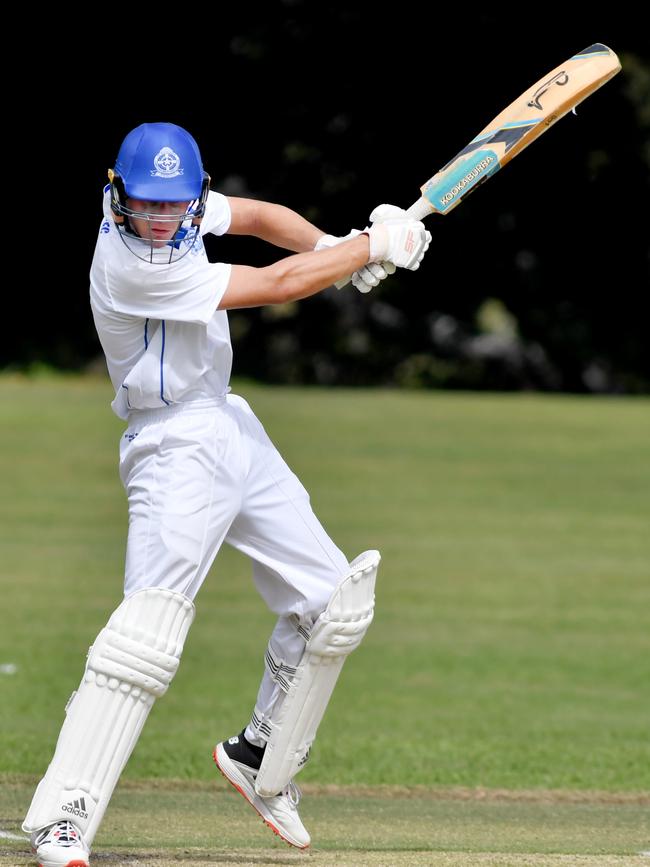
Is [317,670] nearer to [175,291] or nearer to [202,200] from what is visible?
[175,291]

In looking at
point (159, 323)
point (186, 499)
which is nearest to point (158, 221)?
point (159, 323)

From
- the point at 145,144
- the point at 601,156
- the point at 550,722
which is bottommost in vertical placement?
the point at 550,722

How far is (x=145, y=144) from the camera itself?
3.67 m

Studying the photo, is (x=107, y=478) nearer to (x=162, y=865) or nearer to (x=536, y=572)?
(x=536, y=572)

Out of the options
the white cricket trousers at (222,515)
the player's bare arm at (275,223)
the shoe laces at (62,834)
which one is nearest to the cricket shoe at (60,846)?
the shoe laces at (62,834)

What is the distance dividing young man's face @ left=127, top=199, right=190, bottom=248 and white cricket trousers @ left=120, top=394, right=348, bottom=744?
0.43 metres

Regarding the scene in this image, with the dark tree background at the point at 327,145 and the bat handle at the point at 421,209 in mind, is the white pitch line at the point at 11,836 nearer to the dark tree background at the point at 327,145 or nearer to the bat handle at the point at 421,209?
the bat handle at the point at 421,209

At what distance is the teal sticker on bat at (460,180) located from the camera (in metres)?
4.12

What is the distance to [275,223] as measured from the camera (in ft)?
13.8

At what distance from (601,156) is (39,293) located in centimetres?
830

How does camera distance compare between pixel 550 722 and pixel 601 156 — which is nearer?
pixel 550 722

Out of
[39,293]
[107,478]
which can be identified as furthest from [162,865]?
[39,293]

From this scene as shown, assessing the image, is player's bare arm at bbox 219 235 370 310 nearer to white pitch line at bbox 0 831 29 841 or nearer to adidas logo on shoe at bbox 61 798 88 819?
adidas logo on shoe at bbox 61 798 88 819

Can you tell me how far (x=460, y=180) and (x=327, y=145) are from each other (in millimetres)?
18357
